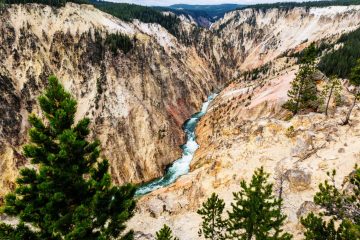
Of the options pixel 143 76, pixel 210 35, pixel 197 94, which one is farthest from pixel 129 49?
pixel 210 35

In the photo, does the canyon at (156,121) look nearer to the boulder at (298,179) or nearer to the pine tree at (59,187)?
the boulder at (298,179)

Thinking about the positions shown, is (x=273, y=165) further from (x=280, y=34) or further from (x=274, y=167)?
(x=280, y=34)

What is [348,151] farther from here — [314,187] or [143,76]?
[143,76]

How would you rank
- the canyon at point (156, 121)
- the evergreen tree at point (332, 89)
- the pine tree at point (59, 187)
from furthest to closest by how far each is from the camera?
the evergreen tree at point (332, 89) < the canyon at point (156, 121) < the pine tree at point (59, 187)

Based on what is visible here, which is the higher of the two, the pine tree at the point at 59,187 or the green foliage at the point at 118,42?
the green foliage at the point at 118,42

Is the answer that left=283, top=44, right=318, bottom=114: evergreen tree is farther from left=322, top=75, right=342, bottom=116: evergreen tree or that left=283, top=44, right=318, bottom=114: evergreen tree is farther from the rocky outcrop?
the rocky outcrop

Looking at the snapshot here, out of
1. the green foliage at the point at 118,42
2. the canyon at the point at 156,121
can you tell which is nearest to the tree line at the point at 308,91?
the canyon at the point at 156,121

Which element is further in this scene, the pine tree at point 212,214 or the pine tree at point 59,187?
the pine tree at point 212,214
